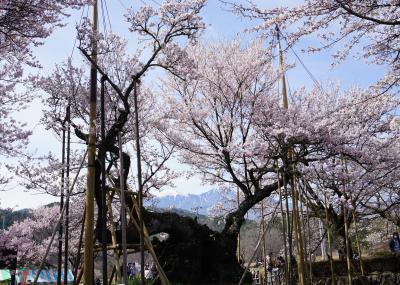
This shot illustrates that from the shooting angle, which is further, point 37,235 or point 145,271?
point 37,235

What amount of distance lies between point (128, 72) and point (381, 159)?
834 centimetres

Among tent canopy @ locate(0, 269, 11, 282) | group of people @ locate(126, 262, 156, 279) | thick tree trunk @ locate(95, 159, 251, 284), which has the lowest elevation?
tent canopy @ locate(0, 269, 11, 282)

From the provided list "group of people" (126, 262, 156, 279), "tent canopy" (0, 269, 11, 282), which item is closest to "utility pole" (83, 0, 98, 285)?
"group of people" (126, 262, 156, 279)

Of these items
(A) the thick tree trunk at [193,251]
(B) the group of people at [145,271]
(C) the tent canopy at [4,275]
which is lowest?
(C) the tent canopy at [4,275]

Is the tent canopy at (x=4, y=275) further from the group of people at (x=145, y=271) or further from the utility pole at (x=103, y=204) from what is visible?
the utility pole at (x=103, y=204)

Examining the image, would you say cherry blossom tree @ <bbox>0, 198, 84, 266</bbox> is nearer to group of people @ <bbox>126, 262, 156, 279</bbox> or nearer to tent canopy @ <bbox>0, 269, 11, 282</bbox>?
tent canopy @ <bbox>0, 269, 11, 282</bbox>

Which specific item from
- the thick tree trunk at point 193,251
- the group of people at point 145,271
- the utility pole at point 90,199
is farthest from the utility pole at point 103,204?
the group of people at point 145,271

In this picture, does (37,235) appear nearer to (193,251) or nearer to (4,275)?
(4,275)

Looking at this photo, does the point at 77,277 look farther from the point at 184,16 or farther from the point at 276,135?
the point at 276,135

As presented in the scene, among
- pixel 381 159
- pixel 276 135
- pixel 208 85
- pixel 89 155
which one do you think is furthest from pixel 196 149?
pixel 89 155

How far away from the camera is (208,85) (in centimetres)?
1320

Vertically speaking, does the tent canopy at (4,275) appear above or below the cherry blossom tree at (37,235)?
below

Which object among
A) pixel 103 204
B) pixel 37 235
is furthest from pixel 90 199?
pixel 37 235

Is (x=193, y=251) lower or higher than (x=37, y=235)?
lower
